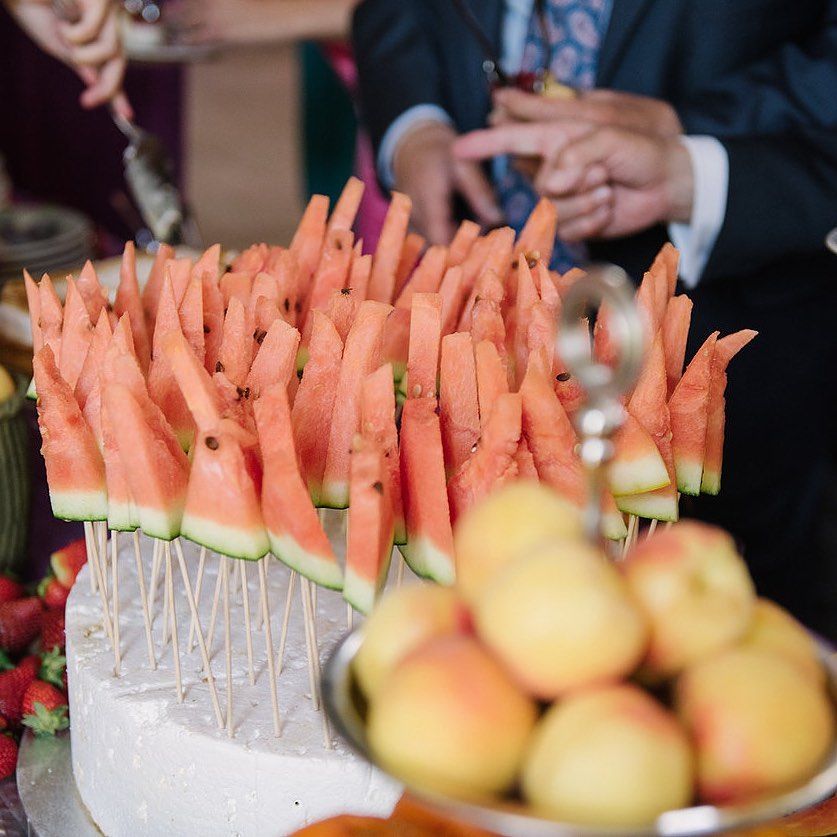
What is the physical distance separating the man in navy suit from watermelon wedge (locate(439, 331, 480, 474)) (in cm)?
78

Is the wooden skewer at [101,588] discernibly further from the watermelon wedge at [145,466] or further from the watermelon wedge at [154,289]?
the watermelon wedge at [154,289]

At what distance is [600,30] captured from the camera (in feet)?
6.38

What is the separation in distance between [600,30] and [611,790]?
1699mm

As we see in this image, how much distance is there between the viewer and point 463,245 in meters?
1.44

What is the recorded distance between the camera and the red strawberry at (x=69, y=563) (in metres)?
1.43

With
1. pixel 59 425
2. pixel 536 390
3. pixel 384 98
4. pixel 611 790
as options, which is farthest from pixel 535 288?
pixel 384 98

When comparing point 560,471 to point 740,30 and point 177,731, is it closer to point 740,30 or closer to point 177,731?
point 177,731

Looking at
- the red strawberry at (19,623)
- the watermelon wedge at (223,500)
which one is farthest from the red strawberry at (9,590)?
the watermelon wedge at (223,500)

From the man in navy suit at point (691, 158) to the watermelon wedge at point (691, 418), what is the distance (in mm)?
712

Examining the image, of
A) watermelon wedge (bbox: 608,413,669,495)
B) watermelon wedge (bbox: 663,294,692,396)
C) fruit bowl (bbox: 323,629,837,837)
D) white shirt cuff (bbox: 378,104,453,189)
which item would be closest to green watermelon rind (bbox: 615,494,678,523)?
watermelon wedge (bbox: 608,413,669,495)

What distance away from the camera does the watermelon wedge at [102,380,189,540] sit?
97 cm

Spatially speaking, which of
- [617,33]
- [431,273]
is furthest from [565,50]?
[431,273]

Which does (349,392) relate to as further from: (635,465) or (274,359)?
(635,465)

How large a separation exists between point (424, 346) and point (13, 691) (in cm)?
66
